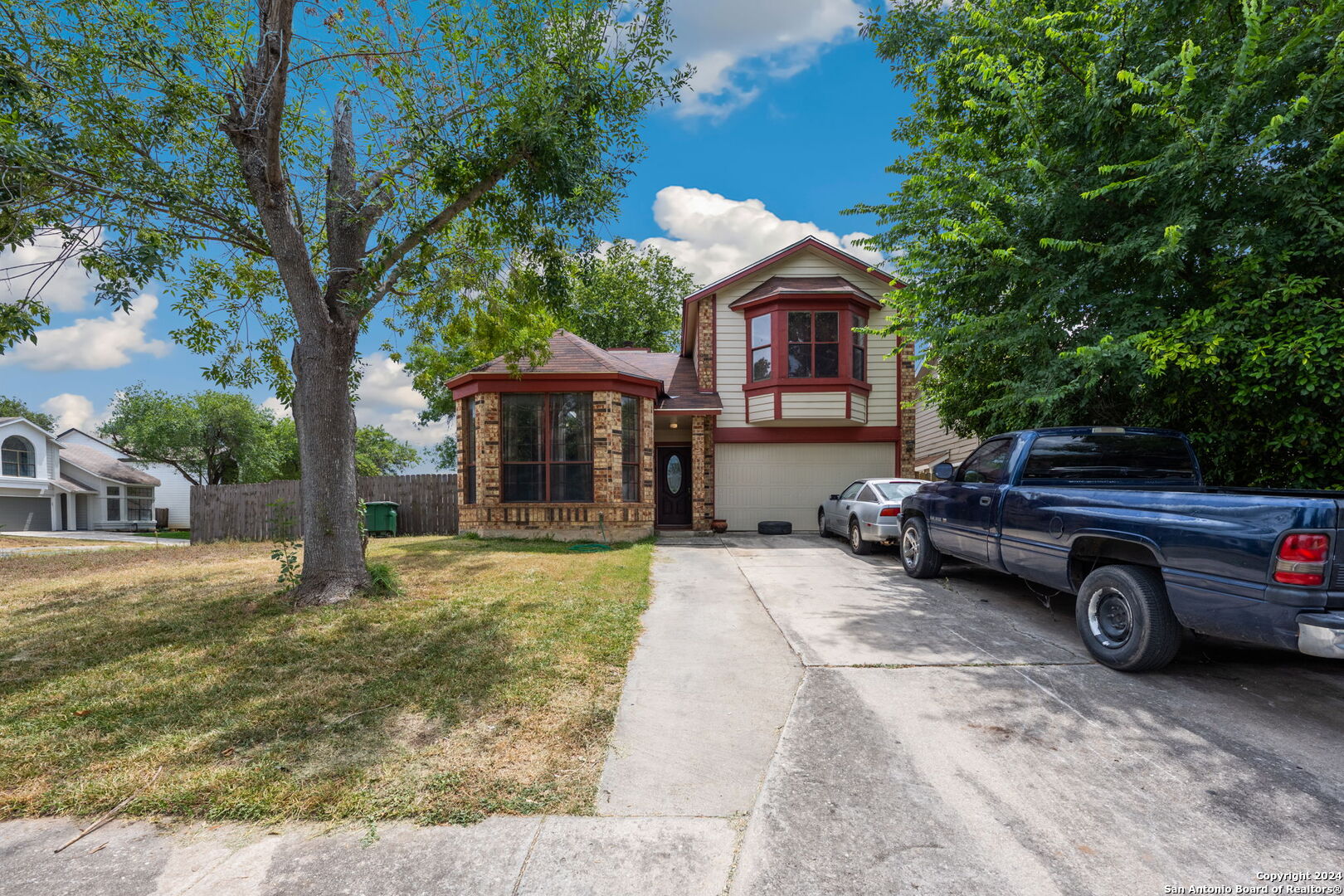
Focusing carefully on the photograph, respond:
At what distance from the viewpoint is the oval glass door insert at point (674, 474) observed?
50.1 ft

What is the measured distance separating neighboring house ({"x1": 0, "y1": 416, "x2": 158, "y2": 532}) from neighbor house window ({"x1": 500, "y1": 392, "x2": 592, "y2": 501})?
28.3m

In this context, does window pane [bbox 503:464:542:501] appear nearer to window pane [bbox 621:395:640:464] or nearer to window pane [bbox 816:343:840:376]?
window pane [bbox 621:395:640:464]

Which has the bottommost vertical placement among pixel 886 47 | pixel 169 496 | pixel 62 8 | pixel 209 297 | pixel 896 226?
pixel 169 496

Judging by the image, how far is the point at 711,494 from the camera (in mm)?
14477

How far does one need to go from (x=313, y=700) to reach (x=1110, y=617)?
554 cm

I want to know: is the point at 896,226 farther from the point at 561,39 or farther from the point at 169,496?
the point at 169,496

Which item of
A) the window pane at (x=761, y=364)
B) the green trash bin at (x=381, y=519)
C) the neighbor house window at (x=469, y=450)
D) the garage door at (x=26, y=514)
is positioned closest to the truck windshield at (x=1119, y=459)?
the window pane at (x=761, y=364)

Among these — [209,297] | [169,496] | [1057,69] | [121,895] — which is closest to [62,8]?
[209,297]

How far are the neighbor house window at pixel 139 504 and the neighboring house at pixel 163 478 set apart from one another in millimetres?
640

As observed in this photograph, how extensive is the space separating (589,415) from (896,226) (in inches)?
260

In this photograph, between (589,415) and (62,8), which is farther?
(589,415)

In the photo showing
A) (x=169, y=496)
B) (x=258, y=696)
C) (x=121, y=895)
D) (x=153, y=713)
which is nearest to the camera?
(x=121, y=895)

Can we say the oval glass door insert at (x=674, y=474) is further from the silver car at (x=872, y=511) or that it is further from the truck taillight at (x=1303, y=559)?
the truck taillight at (x=1303, y=559)

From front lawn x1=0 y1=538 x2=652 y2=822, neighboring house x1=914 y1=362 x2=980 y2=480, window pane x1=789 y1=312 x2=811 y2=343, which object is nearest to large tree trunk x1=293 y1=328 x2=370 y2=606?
front lawn x1=0 y1=538 x2=652 y2=822
